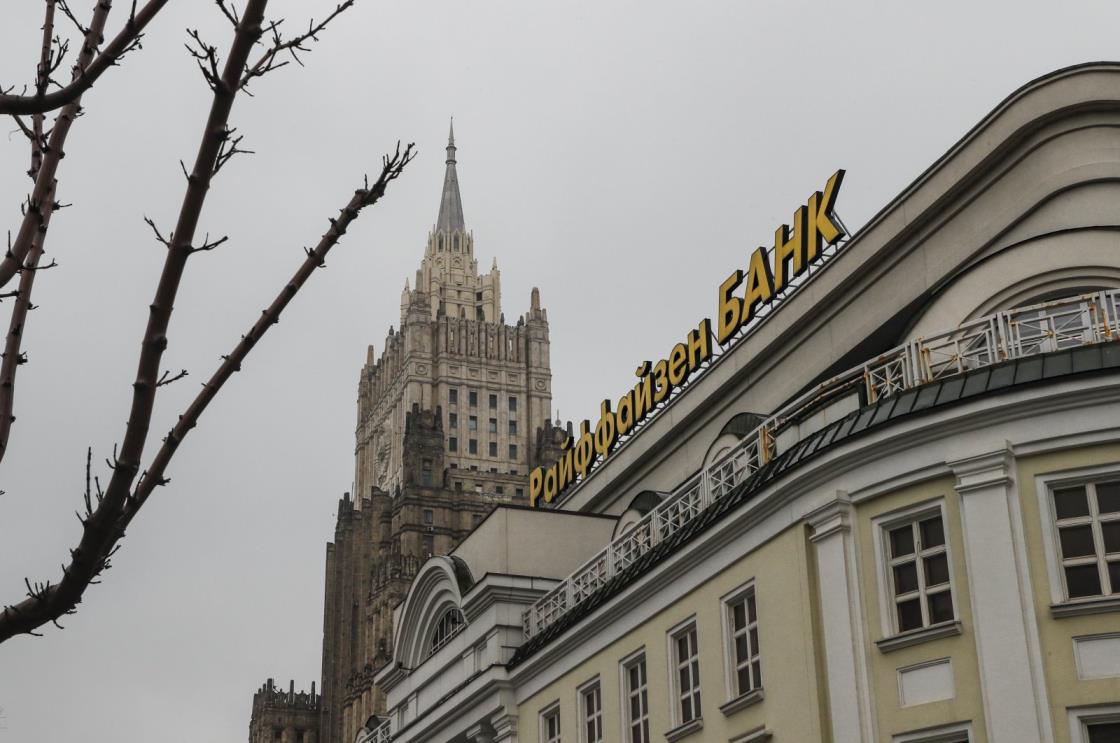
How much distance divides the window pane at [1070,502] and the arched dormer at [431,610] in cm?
2394

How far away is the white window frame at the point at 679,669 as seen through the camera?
3328 cm

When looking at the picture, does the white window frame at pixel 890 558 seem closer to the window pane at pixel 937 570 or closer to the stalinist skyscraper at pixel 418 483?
the window pane at pixel 937 570

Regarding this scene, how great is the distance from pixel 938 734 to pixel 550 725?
16773mm

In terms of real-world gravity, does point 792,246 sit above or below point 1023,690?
above

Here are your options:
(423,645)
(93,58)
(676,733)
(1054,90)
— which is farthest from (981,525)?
(423,645)

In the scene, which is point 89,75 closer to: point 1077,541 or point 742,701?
point 1077,541

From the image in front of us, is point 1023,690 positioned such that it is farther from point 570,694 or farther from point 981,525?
point 570,694

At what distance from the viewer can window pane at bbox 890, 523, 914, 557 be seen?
27.9 m

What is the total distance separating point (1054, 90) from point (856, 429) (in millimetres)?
13616

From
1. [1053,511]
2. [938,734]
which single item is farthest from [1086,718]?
[1053,511]

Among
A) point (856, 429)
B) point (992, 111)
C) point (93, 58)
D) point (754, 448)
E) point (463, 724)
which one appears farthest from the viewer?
point (463, 724)

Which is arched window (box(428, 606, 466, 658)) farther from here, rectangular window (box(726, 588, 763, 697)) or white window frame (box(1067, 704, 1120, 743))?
white window frame (box(1067, 704, 1120, 743))

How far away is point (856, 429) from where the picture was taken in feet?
95.8

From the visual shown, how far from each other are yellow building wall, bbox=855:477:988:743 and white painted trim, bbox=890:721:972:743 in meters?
0.07
